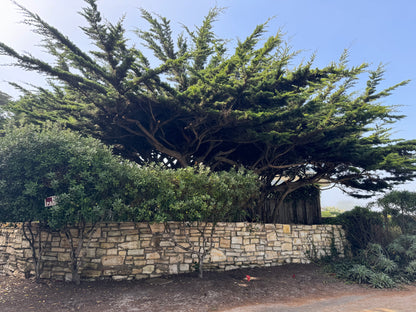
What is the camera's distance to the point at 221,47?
1002 cm

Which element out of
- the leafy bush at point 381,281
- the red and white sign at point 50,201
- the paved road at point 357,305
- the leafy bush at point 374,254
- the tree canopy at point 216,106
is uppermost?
the tree canopy at point 216,106

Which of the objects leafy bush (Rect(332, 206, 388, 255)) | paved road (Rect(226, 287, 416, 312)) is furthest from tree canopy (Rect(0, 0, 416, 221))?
paved road (Rect(226, 287, 416, 312))

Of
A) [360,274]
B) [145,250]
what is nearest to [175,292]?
[145,250]

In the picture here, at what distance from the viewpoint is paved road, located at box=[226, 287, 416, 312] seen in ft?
18.9

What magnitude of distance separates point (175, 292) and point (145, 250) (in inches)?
65.5

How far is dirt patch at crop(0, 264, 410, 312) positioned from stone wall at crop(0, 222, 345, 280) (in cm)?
33

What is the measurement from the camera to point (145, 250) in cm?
766

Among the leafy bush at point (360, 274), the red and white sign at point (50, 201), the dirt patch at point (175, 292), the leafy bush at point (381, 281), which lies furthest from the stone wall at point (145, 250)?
the leafy bush at point (381, 281)

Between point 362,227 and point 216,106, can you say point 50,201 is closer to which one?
point 216,106

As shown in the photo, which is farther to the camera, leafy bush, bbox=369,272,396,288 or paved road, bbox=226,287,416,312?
leafy bush, bbox=369,272,396,288

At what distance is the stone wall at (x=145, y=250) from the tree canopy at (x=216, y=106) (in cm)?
301

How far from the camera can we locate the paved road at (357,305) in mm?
5746

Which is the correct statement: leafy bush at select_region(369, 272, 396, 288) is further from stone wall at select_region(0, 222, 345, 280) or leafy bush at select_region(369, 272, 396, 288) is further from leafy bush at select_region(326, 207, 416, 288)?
stone wall at select_region(0, 222, 345, 280)

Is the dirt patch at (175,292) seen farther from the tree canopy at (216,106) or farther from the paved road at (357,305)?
the tree canopy at (216,106)
